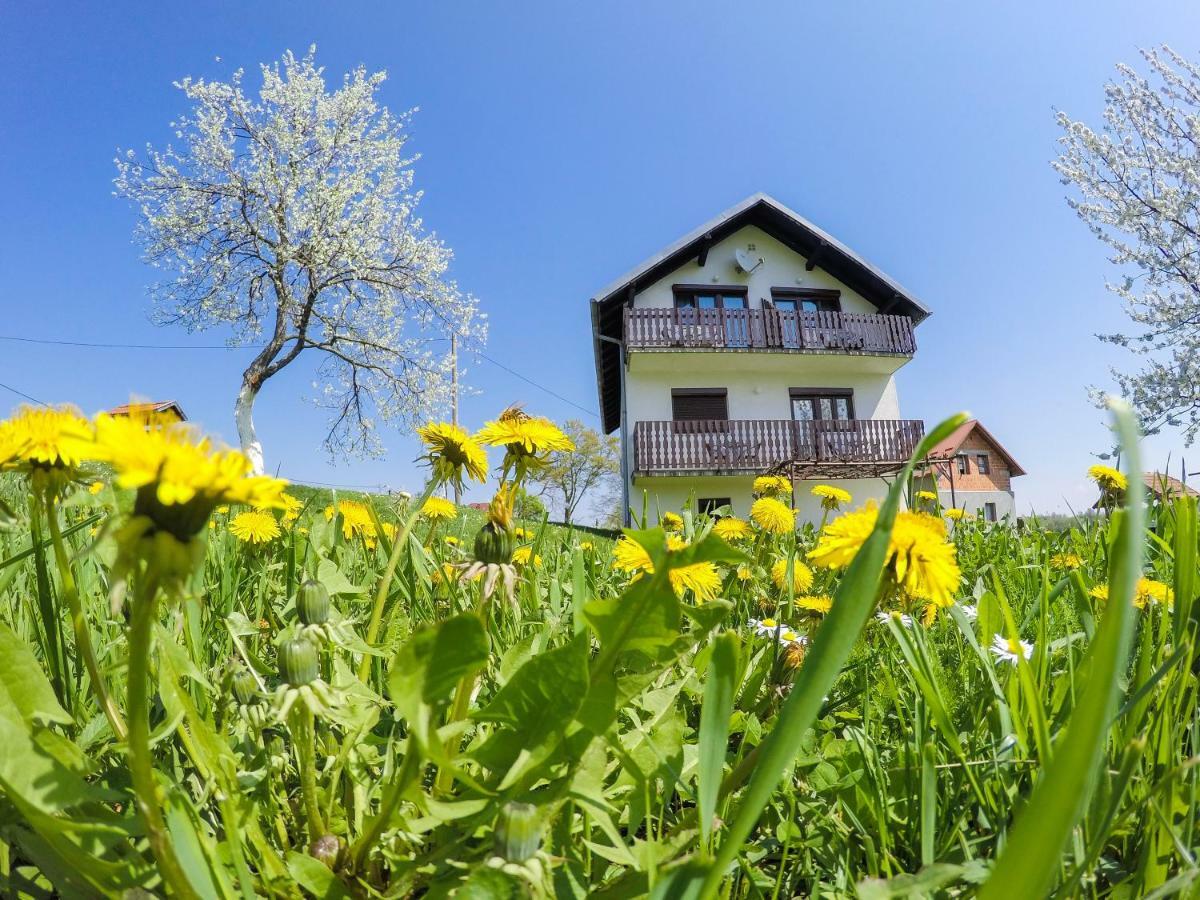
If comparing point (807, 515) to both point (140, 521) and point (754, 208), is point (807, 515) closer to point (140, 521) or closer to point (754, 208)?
point (754, 208)

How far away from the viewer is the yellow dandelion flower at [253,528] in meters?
1.51

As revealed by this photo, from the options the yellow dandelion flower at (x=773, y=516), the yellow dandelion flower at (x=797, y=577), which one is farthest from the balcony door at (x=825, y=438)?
the yellow dandelion flower at (x=797, y=577)

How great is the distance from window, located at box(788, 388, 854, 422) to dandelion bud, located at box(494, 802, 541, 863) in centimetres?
1472

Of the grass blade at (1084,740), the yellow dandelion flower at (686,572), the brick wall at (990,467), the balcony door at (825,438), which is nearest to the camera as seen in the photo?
the grass blade at (1084,740)

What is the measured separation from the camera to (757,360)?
1397 centimetres

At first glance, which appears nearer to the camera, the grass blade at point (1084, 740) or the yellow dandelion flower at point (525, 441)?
the grass blade at point (1084, 740)

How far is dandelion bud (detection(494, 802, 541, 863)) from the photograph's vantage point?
1.24 feet

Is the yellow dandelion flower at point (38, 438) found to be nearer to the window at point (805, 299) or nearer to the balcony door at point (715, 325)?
the balcony door at point (715, 325)

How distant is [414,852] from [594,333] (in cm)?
1409

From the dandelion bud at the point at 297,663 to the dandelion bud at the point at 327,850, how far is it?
0.13m

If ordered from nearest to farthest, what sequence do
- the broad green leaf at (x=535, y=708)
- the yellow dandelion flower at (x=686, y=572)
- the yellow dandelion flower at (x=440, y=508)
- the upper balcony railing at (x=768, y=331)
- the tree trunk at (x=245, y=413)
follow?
the broad green leaf at (x=535, y=708), the yellow dandelion flower at (x=686, y=572), the yellow dandelion flower at (x=440, y=508), the upper balcony railing at (x=768, y=331), the tree trunk at (x=245, y=413)

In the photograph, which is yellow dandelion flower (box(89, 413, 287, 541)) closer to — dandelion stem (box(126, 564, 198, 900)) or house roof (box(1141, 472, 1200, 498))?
dandelion stem (box(126, 564, 198, 900))

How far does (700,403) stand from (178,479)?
14.1m

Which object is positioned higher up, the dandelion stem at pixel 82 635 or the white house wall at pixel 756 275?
the white house wall at pixel 756 275
